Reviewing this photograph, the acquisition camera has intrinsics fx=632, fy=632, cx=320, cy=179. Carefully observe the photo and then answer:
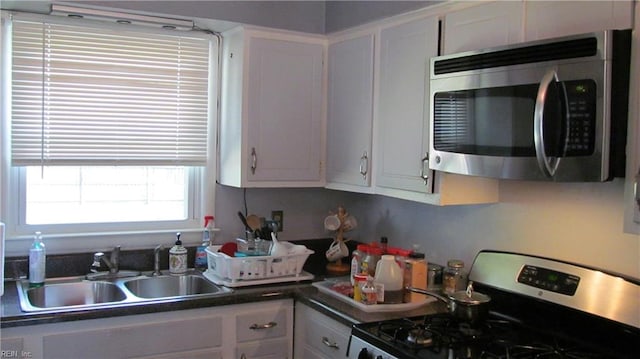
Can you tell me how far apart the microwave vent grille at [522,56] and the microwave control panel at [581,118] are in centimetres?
10

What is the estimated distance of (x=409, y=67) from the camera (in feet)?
8.66

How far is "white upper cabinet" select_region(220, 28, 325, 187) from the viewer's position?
10.1ft

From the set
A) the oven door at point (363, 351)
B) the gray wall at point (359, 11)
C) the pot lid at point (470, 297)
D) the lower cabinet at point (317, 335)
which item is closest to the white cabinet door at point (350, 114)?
the gray wall at point (359, 11)

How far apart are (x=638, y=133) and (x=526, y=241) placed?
82 centimetres

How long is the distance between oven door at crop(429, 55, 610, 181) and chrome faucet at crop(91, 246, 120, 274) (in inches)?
62.1

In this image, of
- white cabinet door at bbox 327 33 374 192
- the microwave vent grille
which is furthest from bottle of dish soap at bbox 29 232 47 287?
the microwave vent grille

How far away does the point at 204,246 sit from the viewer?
3.22 metres

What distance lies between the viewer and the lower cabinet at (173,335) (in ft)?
7.79

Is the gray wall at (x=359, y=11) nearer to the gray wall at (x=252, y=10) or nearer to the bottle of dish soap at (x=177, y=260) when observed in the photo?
the gray wall at (x=252, y=10)

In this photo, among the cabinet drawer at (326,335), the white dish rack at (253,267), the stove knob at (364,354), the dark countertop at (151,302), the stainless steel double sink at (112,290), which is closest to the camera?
the stove knob at (364,354)

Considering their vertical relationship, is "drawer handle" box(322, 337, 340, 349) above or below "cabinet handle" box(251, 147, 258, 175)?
below

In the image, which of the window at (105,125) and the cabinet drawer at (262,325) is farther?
the window at (105,125)

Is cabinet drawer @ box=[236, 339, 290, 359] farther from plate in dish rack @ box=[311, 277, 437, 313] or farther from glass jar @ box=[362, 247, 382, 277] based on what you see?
glass jar @ box=[362, 247, 382, 277]

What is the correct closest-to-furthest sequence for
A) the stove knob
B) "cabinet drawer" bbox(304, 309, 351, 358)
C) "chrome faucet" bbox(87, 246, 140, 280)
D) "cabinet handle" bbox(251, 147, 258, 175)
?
the stove knob < "cabinet drawer" bbox(304, 309, 351, 358) < "chrome faucet" bbox(87, 246, 140, 280) < "cabinet handle" bbox(251, 147, 258, 175)
